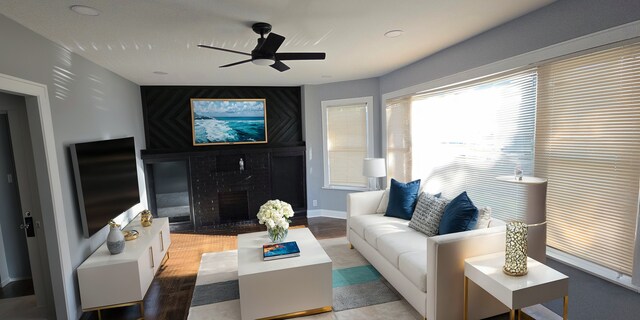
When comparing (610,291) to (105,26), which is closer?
(610,291)

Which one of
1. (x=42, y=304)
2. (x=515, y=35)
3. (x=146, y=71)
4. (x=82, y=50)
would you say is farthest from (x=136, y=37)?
(x=515, y=35)

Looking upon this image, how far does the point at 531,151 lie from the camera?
273 cm

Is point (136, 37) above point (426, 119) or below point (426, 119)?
above

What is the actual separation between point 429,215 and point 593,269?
1.34 metres

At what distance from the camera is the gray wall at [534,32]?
2053mm

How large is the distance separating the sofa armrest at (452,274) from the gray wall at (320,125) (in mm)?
3029

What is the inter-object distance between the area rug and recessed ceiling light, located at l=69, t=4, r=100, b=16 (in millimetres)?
2560

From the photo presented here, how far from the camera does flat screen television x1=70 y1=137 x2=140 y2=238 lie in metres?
2.89

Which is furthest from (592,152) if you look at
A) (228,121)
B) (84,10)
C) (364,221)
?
(228,121)

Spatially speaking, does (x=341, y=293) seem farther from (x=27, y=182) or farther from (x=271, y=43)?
A: (x=27, y=182)

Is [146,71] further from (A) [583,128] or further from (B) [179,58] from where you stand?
(A) [583,128]

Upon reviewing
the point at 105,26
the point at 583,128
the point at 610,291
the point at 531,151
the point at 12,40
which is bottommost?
the point at 610,291

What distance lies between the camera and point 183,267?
12.5ft

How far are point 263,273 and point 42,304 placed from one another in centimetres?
211
